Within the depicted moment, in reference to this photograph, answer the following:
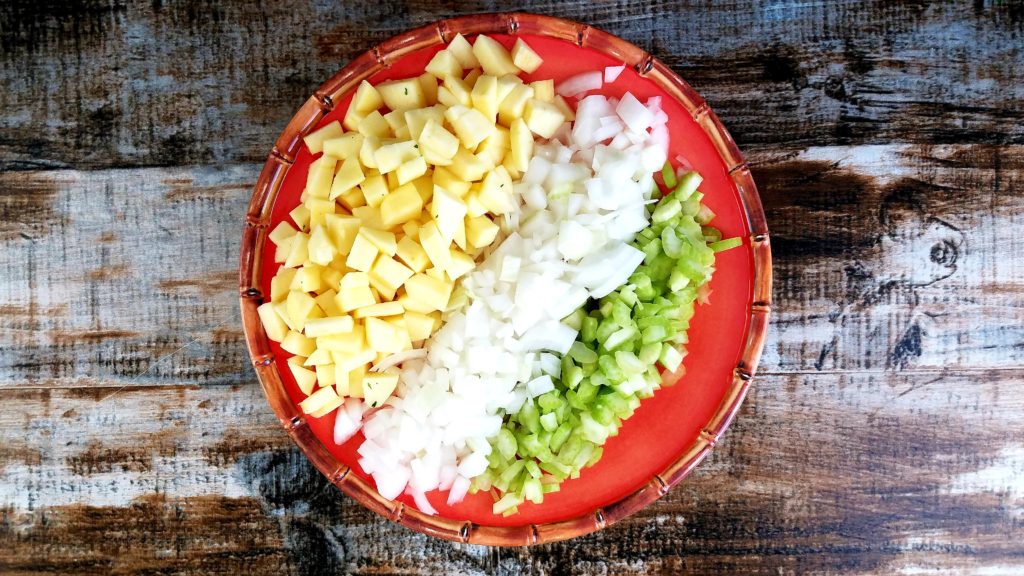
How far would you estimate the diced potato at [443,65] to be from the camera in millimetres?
1296

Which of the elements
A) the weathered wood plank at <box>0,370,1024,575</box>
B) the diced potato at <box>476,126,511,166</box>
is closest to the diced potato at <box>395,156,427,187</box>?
the diced potato at <box>476,126,511,166</box>

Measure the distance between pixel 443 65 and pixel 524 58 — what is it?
0.16 metres

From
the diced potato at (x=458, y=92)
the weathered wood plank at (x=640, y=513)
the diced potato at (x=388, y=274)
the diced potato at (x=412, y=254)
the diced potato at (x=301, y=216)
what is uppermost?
the diced potato at (x=458, y=92)

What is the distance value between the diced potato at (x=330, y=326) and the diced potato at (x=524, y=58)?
579 millimetres

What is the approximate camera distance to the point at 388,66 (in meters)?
1.37

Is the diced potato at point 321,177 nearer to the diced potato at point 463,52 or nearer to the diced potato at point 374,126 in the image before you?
the diced potato at point 374,126

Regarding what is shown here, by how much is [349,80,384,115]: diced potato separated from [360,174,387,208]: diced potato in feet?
0.49

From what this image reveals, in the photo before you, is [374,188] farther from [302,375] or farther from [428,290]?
[302,375]

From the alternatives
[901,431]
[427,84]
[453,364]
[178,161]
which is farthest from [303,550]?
[901,431]

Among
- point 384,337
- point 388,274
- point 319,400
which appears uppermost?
point 388,274

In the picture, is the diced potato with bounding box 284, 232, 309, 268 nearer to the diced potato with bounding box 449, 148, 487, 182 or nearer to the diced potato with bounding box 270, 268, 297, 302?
the diced potato with bounding box 270, 268, 297, 302

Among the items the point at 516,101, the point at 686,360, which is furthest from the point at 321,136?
the point at 686,360

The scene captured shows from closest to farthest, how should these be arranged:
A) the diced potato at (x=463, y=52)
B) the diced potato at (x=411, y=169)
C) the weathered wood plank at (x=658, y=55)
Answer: the diced potato at (x=411, y=169) < the diced potato at (x=463, y=52) < the weathered wood plank at (x=658, y=55)

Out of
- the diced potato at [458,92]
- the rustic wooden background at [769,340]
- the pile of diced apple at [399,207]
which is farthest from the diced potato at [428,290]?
the rustic wooden background at [769,340]
